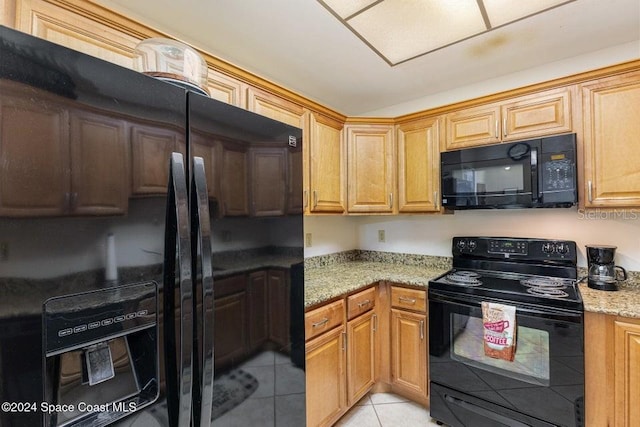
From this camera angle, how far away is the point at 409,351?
2096 mm

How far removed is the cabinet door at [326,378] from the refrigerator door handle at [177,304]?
2.91ft

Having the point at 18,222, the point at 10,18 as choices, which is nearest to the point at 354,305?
the point at 18,222

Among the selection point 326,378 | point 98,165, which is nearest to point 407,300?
point 326,378

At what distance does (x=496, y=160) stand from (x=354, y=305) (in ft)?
4.56

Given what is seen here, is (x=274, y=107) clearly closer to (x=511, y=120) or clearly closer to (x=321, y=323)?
(x=321, y=323)

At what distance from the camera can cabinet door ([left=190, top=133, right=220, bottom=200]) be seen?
90cm

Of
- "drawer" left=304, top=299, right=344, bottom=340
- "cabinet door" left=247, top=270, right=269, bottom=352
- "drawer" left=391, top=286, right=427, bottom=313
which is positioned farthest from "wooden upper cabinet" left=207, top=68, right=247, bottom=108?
"drawer" left=391, top=286, right=427, bottom=313

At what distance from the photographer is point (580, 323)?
A: 1.51 m

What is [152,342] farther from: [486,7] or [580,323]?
[486,7]

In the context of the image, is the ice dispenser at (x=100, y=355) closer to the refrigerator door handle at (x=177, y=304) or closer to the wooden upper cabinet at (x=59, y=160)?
the refrigerator door handle at (x=177, y=304)

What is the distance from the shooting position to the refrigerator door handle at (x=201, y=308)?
858 millimetres

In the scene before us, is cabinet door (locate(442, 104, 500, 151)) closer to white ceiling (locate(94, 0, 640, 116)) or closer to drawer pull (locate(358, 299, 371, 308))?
white ceiling (locate(94, 0, 640, 116))

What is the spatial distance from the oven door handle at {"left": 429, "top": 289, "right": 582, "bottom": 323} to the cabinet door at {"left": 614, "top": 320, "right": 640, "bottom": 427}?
187mm

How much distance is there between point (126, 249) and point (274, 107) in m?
1.37
